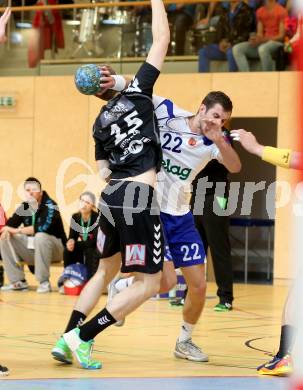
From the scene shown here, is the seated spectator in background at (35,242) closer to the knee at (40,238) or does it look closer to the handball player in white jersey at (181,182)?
the knee at (40,238)

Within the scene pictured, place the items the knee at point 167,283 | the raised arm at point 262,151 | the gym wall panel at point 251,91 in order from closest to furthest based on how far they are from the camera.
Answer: the raised arm at point 262,151 < the knee at point 167,283 < the gym wall panel at point 251,91

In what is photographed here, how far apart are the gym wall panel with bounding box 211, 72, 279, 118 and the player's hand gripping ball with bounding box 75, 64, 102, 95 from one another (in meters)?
8.40

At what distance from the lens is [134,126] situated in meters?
5.62

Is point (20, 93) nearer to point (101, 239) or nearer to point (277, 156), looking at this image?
point (101, 239)

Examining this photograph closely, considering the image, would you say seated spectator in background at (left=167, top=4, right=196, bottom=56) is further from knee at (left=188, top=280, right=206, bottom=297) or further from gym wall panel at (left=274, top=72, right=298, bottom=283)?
knee at (left=188, top=280, right=206, bottom=297)

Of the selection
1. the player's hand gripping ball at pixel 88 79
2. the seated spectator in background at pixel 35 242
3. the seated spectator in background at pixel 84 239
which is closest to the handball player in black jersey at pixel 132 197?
the player's hand gripping ball at pixel 88 79

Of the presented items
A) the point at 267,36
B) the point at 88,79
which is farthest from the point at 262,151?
the point at 267,36

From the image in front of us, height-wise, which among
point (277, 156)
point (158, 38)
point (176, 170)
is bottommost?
point (176, 170)

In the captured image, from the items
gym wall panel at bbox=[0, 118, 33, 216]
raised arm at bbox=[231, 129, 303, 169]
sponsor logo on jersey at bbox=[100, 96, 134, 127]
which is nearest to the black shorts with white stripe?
sponsor logo on jersey at bbox=[100, 96, 134, 127]

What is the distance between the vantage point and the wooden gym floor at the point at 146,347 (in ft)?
17.2

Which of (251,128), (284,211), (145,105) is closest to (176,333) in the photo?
(145,105)

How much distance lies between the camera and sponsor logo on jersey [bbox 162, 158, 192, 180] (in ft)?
20.2

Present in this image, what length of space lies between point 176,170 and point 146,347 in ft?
4.84

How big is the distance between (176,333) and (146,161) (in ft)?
8.43
